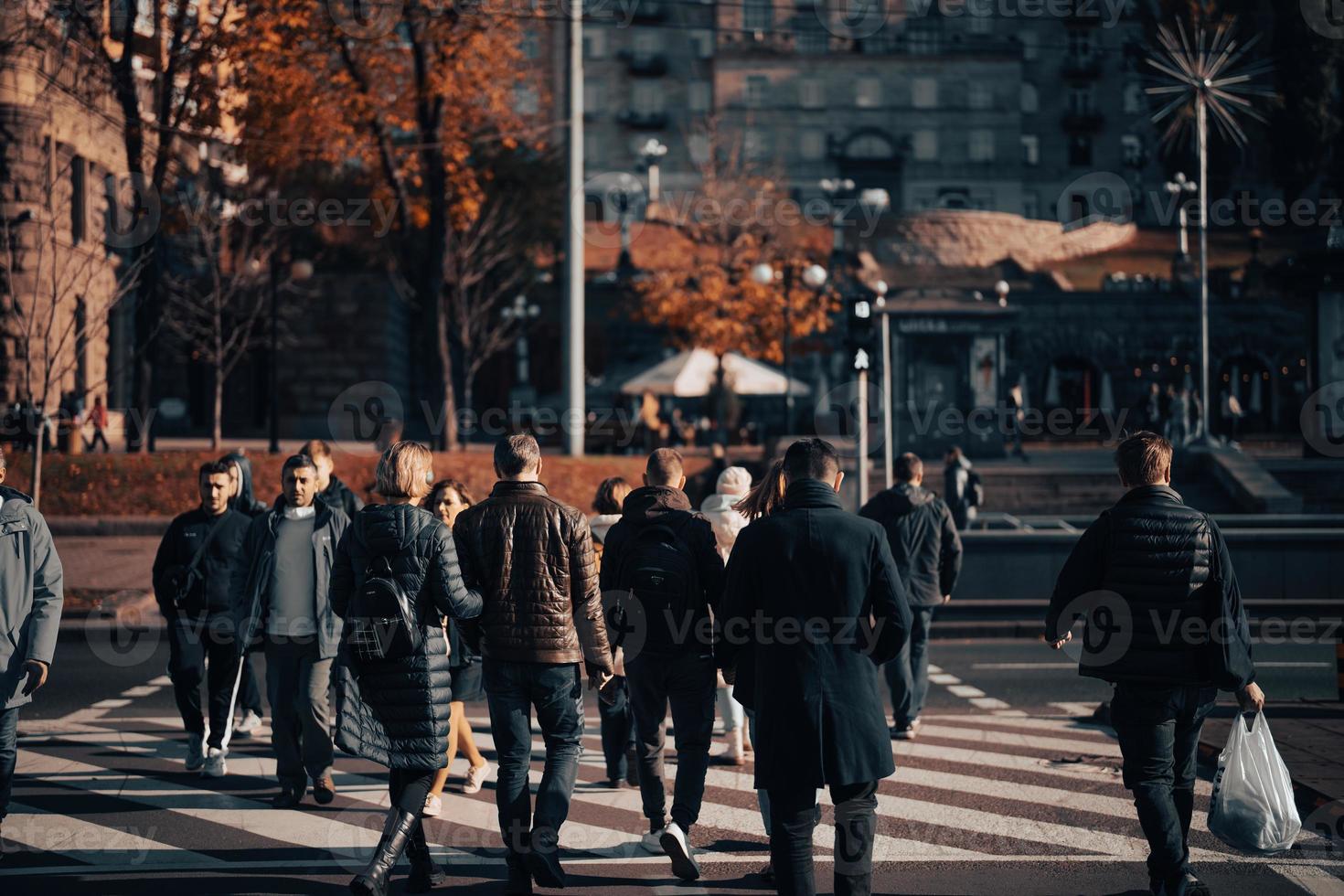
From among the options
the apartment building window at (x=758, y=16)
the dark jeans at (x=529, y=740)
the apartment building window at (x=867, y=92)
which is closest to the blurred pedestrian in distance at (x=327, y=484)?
the dark jeans at (x=529, y=740)

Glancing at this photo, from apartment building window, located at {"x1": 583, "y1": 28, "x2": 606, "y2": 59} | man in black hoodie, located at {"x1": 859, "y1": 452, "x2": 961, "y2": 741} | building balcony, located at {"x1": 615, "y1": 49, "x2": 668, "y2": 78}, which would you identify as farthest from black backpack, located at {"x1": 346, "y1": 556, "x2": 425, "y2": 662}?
apartment building window, located at {"x1": 583, "y1": 28, "x2": 606, "y2": 59}

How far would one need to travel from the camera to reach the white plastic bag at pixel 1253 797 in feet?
21.3

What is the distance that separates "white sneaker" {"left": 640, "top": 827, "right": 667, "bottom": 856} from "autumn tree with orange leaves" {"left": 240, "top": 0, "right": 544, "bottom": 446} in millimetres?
18174

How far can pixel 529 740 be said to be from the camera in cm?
675

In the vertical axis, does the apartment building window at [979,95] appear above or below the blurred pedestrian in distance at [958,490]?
above

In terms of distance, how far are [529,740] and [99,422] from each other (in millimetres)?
29096

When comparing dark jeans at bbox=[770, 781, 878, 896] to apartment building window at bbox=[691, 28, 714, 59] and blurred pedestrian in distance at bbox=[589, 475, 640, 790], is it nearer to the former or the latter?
blurred pedestrian in distance at bbox=[589, 475, 640, 790]

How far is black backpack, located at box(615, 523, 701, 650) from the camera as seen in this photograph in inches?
285

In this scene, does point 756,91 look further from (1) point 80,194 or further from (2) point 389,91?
(2) point 389,91

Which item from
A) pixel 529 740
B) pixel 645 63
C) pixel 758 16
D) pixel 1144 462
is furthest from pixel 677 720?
pixel 758 16

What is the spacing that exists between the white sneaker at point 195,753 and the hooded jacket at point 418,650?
10.1 feet

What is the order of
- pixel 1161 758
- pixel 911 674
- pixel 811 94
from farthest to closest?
1. pixel 811 94
2. pixel 911 674
3. pixel 1161 758

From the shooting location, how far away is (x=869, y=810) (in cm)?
593
